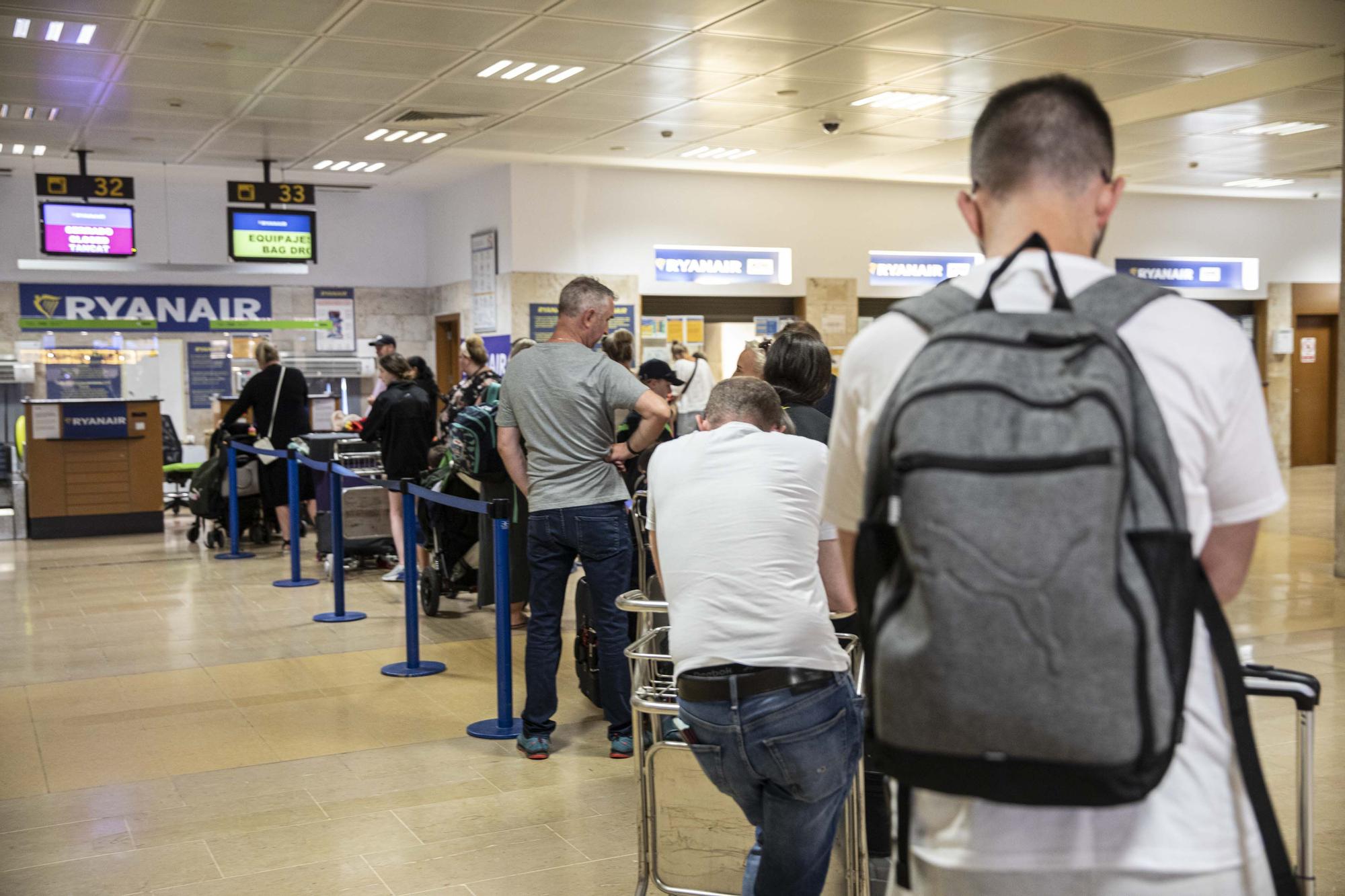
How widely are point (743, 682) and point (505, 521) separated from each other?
8.28 ft

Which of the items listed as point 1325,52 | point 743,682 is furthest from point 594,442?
point 1325,52

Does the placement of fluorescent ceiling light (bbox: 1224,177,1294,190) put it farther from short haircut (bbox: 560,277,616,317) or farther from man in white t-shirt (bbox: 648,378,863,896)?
man in white t-shirt (bbox: 648,378,863,896)

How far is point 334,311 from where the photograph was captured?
16469 millimetres

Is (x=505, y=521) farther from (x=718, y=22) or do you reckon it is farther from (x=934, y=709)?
(x=718, y=22)

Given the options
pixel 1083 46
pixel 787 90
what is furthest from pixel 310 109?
pixel 1083 46

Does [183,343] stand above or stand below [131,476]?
above

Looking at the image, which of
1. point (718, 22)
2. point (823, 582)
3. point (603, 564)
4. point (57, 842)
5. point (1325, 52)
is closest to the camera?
point (823, 582)

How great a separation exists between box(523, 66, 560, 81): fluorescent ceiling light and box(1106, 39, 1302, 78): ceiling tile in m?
4.08

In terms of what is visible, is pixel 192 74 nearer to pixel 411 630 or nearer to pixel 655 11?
pixel 655 11

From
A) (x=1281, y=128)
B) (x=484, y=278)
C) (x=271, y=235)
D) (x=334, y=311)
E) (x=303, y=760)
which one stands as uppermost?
(x=1281, y=128)

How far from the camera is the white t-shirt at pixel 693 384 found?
12.4m

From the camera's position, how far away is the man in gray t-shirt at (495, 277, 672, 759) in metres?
4.56

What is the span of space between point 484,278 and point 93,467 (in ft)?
15.5

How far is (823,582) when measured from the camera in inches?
109
